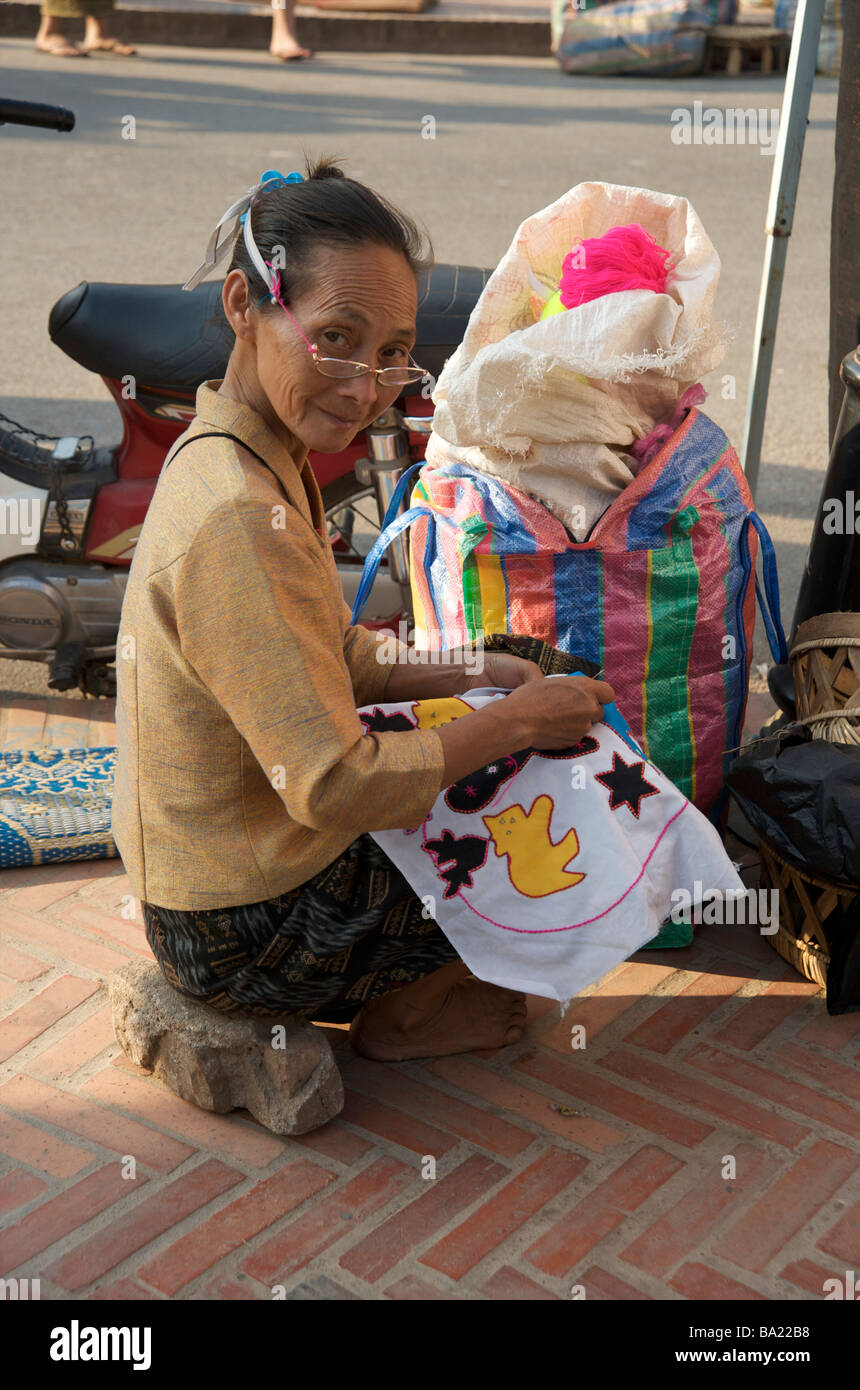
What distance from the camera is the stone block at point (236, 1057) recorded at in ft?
6.88

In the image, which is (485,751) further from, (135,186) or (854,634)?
(135,186)

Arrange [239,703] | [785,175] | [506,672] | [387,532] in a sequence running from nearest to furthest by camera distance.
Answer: [239,703], [506,672], [387,532], [785,175]

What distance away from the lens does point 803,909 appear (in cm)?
246

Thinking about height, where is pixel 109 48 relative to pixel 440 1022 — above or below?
above

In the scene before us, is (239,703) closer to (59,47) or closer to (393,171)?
(393,171)

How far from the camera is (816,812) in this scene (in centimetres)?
225

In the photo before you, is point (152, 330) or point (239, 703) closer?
point (239, 703)

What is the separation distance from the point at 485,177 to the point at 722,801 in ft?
21.1

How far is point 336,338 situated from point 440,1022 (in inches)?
45.6

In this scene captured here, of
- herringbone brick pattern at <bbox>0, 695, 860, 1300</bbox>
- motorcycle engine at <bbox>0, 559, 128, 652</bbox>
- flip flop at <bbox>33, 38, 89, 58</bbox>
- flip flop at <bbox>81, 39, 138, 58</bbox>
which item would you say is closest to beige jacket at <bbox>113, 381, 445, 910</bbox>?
herringbone brick pattern at <bbox>0, 695, 860, 1300</bbox>

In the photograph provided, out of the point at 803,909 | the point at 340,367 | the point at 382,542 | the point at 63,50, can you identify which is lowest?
the point at 803,909

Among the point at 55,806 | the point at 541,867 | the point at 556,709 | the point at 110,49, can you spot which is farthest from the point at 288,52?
the point at 541,867

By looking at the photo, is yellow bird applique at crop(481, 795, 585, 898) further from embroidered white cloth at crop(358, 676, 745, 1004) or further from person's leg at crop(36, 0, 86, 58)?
person's leg at crop(36, 0, 86, 58)
